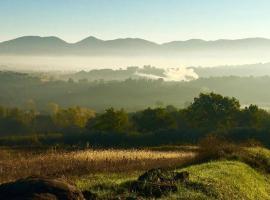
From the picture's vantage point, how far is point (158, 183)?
19078mm

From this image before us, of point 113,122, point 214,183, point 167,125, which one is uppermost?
point 214,183

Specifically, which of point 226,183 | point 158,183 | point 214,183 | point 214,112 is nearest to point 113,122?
point 214,112

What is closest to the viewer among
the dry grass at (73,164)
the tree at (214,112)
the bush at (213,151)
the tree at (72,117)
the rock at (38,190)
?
the rock at (38,190)

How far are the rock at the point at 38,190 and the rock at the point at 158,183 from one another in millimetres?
4034

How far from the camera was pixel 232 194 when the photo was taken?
20.6 metres

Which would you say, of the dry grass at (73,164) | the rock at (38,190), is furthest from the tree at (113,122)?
the rock at (38,190)

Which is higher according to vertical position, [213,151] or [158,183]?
[158,183]

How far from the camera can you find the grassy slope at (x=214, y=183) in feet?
62.1

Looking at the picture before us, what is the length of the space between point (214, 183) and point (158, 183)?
3242mm

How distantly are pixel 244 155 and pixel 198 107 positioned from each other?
276 feet

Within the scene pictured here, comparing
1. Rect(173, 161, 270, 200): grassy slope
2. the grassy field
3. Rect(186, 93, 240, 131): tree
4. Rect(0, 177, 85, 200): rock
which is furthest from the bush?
Rect(186, 93, 240, 131): tree

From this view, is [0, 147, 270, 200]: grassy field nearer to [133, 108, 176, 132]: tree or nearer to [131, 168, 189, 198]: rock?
[131, 168, 189, 198]: rock

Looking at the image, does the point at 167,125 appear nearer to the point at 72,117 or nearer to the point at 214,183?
the point at 72,117

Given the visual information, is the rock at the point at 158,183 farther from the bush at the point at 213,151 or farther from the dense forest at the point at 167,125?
the dense forest at the point at 167,125
